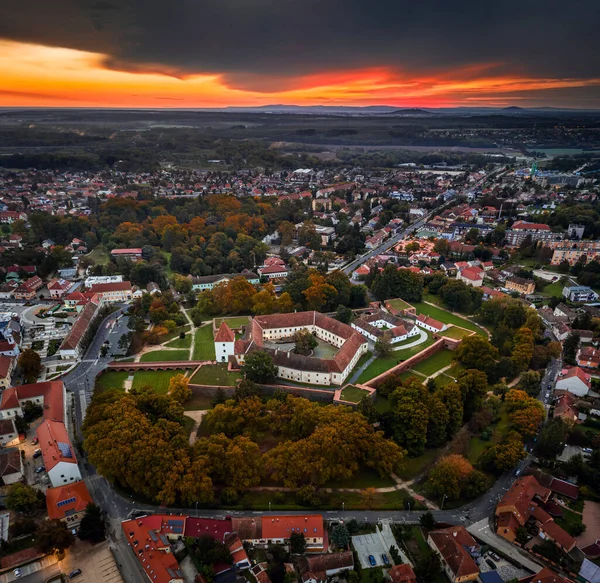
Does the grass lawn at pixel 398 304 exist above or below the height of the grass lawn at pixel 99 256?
below

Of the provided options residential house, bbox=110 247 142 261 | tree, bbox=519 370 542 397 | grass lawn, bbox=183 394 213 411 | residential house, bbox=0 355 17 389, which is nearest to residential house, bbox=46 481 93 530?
grass lawn, bbox=183 394 213 411

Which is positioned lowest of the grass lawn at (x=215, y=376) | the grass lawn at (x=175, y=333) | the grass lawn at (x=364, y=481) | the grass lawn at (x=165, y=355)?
the grass lawn at (x=364, y=481)

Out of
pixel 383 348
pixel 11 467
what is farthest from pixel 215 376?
pixel 383 348

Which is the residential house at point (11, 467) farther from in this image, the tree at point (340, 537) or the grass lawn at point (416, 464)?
the grass lawn at point (416, 464)

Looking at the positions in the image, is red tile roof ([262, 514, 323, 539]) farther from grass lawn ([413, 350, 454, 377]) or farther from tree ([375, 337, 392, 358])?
grass lawn ([413, 350, 454, 377])

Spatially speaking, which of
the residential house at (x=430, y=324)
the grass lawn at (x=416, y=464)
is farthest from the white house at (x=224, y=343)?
the residential house at (x=430, y=324)

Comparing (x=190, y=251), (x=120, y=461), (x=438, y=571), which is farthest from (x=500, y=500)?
(x=190, y=251)

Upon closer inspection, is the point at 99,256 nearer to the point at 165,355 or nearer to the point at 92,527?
the point at 165,355
